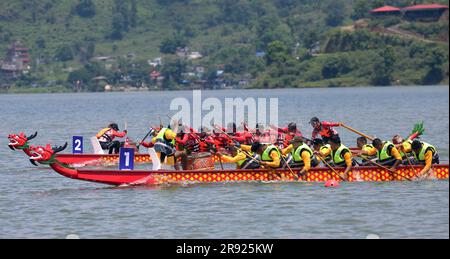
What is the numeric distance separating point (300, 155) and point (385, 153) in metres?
2.39

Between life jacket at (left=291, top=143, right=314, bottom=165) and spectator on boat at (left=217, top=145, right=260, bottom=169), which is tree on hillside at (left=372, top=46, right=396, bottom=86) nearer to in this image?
spectator on boat at (left=217, top=145, right=260, bottom=169)

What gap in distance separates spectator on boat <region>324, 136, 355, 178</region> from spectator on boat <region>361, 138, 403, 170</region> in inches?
32.1

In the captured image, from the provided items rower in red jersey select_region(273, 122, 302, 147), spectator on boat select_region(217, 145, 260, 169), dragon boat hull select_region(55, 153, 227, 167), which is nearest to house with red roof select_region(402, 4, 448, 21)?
dragon boat hull select_region(55, 153, 227, 167)

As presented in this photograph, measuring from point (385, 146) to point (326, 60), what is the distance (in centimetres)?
14266

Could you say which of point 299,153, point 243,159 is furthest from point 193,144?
point 299,153

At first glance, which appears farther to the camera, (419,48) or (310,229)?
(419,48)

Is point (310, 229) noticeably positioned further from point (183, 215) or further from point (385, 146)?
point (385, 146)

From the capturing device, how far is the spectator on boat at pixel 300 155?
3244cm

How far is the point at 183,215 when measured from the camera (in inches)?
1136

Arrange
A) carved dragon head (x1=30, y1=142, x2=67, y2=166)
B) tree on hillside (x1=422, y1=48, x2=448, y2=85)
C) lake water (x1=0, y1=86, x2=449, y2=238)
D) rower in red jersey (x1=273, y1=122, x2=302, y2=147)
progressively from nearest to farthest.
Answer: lake water (x1=0, y1=86, x2=449, y2=238) → carved dragon head (x1=30, y1=142, x2=67, y2=166) → rower in red jersey (x1=273, y1=122, x2=302, y2=147) → tree on hillside (x1=422, y1=48, x2=448, y2=85)

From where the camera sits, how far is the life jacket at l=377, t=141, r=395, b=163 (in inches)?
1284

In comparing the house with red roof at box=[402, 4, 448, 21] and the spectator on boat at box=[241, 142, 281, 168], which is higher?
the house with red roof at box=[402, 4, 448, 21]

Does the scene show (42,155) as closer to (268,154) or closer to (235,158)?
(235,158)
